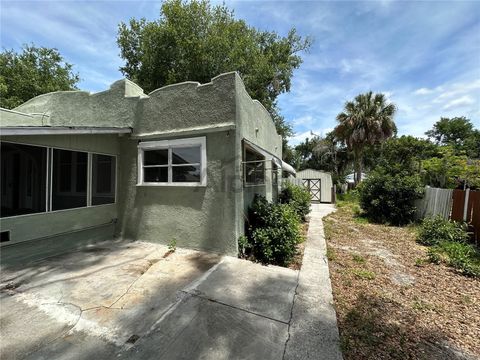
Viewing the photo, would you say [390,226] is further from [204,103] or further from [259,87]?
[259,87]

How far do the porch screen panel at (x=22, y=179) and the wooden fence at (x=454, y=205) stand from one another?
44.5 ft

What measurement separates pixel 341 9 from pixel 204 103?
6401mm

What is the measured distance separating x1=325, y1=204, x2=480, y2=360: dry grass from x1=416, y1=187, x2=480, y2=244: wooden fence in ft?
8.30

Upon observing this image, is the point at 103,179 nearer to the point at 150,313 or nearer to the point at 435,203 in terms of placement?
the point at 150,313

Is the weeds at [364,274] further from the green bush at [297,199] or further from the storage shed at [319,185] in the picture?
the storage shed at [319,185]

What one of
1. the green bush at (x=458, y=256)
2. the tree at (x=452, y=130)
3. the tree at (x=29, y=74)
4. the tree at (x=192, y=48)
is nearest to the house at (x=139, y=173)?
the green bush at (x=458, y=256)

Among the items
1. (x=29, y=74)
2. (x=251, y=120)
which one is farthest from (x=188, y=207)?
(x=29, y=74)

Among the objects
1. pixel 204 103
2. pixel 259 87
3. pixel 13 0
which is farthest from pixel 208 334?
pixel 259 87

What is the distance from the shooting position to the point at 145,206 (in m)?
7.45

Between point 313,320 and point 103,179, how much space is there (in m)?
7.27

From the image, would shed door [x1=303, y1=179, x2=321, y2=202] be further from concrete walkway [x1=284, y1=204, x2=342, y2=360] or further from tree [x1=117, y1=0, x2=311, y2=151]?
concrete walkway [x1=284, y1=204, x2=342, y2=360]

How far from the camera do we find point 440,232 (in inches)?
318

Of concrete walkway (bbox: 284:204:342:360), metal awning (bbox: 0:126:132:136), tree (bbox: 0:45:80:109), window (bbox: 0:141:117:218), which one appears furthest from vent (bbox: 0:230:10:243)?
tree (bbox: 0:45:80:109)

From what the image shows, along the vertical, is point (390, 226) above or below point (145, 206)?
below
